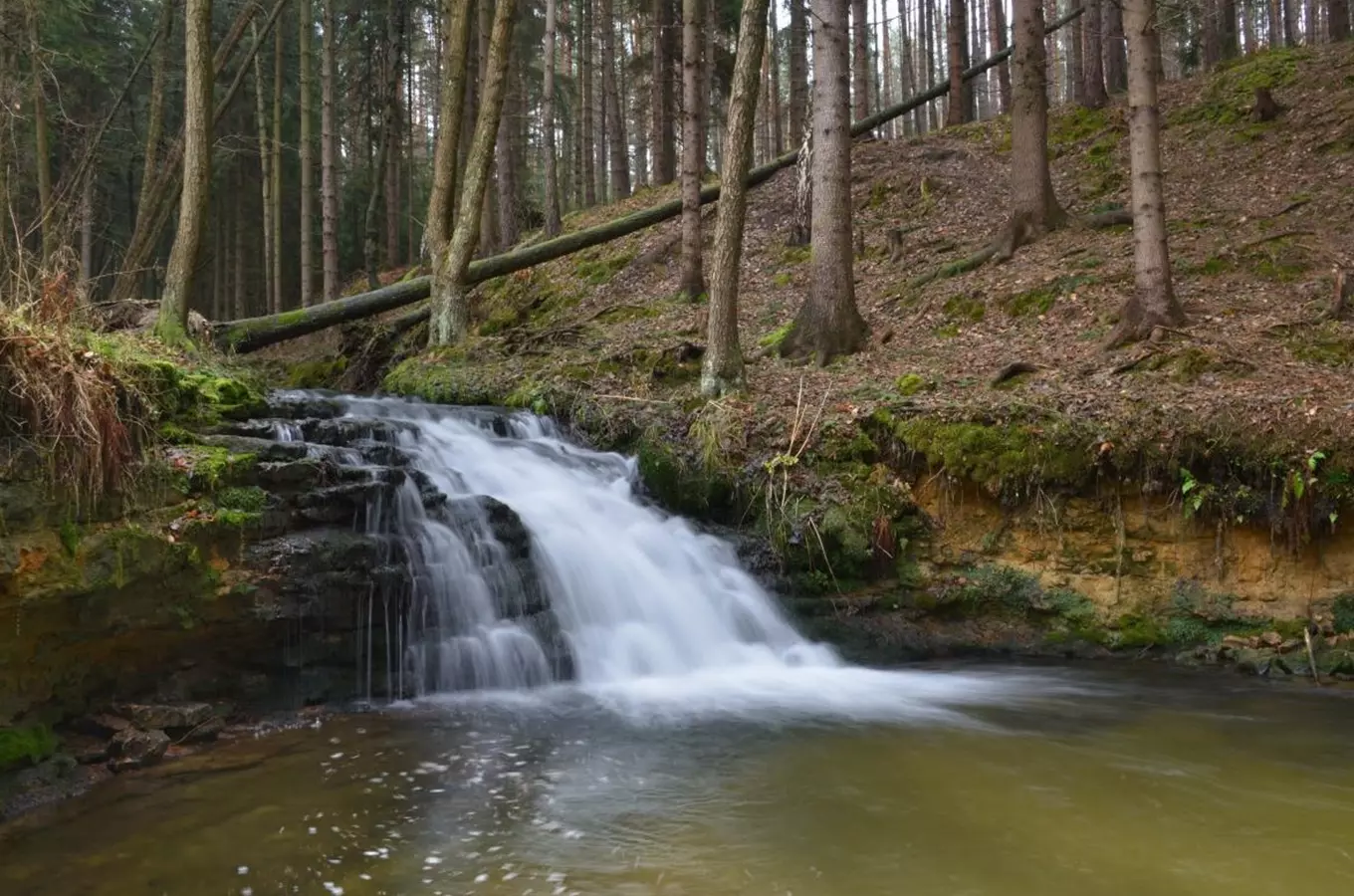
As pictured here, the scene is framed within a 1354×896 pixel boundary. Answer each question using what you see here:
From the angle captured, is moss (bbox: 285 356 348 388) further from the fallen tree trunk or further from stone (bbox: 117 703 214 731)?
stone (bbox: 117 703 214 731)

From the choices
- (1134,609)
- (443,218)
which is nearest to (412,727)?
(1134,609)

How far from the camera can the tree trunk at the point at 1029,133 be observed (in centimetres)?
1246

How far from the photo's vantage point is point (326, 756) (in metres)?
5.58

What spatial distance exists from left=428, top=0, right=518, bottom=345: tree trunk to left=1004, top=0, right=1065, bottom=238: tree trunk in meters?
7.05

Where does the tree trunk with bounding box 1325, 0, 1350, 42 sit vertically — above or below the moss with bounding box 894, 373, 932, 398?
above

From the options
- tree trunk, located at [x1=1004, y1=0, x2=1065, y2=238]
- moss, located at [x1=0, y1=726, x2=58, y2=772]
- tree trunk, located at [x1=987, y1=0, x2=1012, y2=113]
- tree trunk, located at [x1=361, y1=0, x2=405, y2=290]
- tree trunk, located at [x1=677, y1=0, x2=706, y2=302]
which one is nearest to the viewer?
moss, located at [x1=0, y1=726, x2=58, y2=772]

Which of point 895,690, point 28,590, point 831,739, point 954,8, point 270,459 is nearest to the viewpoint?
point 28,590

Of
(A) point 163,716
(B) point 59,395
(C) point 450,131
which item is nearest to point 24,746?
(A) point 163,716

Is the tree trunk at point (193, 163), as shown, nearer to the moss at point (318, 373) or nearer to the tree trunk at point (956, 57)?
the moss at point (318, 373)

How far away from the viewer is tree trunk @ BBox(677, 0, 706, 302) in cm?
1370

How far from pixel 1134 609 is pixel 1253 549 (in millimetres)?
1039

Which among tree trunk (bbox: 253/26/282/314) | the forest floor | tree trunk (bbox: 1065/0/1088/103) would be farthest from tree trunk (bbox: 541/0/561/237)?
tree trunk (bbox: 1065/0/1088/103)

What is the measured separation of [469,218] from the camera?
45.2ft

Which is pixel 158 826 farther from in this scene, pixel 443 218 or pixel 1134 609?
pixel 443 218
